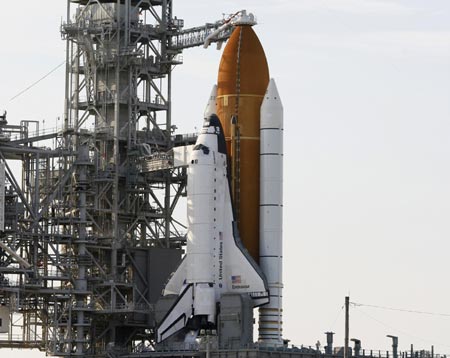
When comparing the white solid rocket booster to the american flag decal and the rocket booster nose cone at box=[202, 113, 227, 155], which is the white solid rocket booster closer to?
the american flag decal

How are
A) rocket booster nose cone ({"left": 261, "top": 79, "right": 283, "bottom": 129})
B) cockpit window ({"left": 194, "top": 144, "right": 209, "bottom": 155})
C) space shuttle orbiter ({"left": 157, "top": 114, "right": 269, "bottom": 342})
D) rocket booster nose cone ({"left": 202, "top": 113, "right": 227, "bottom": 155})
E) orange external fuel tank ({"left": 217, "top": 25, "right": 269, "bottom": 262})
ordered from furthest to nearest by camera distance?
orange external fuel tank ({"left": 217, "top": 25, "right": 269, "bottom": 262}), rocket booster nose cone ({"left": 261, "top": 79, "right": 283, "bottom": 129}), rocket booster nose cone ({"left": 202, "top": 113, "right": 227, "bottom": 155}), cockpit window ({"left": 194, "top": 144, "right": 209, "bottom": 155}), space shuttle orbiter ({"left": 157, "top": 114, "right": 269, "bottom": 342})

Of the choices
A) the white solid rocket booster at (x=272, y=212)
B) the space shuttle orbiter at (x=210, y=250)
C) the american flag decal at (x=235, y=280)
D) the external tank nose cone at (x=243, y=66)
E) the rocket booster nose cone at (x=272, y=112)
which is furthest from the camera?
the external tank nose cone at (x=243, y=66)

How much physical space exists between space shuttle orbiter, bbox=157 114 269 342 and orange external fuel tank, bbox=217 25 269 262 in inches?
57.2

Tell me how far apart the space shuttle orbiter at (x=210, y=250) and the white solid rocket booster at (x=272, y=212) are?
895 millimetres

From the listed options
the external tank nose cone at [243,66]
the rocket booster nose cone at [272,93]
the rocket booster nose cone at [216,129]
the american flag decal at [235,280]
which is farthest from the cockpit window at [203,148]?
the american flag decal at [235,280]

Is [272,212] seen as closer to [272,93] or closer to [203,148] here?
[203,148]

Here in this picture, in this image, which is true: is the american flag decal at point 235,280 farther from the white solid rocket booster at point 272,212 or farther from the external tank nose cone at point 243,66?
the external tank nose cone at point 243,66

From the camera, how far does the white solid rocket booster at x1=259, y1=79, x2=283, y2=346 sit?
11250 cm

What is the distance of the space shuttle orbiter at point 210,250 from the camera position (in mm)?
112125

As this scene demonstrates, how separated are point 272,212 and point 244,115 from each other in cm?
632

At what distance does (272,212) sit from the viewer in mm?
113500

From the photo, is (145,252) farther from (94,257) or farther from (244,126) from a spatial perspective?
(244,126)

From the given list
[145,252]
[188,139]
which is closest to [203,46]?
[188,139]

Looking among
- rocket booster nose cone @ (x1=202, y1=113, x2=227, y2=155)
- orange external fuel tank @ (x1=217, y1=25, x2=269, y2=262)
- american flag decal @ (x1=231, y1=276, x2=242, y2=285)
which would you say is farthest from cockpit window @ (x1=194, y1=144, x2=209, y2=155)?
american flag decal @ (x1=231, y1=276, x2=242, y2=285)
